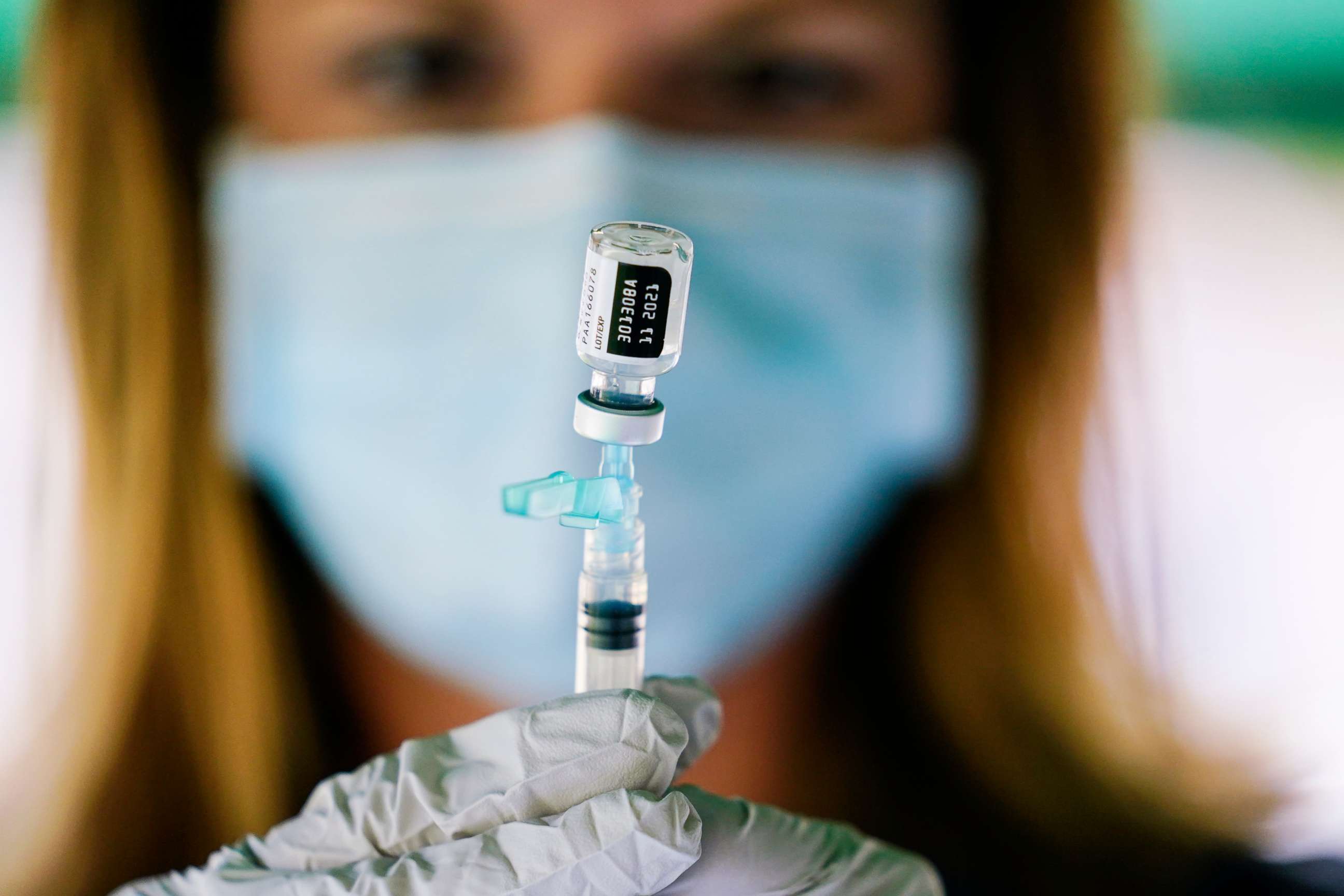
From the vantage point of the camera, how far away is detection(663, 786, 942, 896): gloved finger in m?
0.78

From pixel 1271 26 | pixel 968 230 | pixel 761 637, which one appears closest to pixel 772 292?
pixel 968 230

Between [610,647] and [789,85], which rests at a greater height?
[789,85]

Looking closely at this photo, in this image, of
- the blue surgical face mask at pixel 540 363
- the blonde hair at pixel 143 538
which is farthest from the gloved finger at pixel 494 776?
the blonde hair at pixel 143 538

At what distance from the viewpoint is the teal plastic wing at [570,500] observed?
27.7 inches

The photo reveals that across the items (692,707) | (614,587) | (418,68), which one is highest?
(418,68)

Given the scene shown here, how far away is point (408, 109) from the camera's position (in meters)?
1.43

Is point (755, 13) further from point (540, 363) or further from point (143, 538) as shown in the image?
point (143, 538)

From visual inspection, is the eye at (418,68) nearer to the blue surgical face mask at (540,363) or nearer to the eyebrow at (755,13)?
the blue surgical face mask at (540,363)

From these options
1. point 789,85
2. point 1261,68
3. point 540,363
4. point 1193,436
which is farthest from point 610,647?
point 1261,68

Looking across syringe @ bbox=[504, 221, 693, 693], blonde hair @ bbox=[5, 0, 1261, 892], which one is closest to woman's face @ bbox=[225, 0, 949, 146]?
blonde hair @ bbox=[5, 0, 1261, 892]

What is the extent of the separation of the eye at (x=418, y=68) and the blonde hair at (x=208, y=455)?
0.29m

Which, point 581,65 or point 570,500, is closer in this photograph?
point 570,500

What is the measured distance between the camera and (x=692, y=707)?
836 mm

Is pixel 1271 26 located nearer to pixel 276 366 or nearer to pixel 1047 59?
pixel 1047 59
